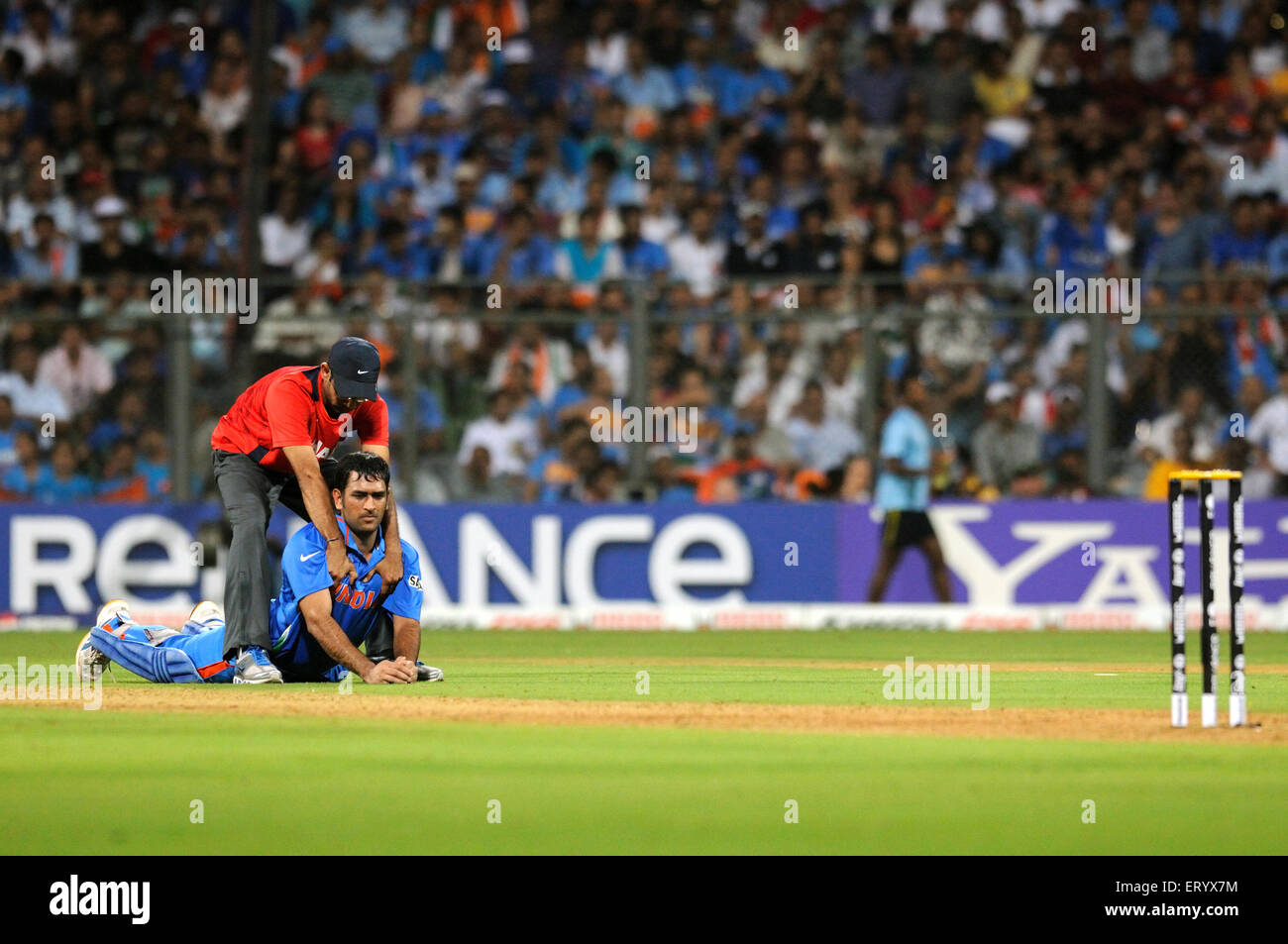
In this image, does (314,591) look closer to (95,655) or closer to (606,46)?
(95,655)

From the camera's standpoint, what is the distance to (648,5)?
73.9 ft

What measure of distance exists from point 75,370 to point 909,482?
290 inches

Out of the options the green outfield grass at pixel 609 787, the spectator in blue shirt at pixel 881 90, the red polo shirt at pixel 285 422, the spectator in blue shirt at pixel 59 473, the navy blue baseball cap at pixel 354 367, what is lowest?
the green outfield grass at pixel 609 787

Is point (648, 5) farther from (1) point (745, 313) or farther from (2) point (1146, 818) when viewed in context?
(2) point (1146, 818)

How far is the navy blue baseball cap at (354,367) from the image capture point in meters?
10.5

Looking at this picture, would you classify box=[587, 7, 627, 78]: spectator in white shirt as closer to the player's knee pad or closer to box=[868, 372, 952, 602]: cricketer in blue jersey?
box=[868, 372, 952, 602]: cricketer in blue jersey

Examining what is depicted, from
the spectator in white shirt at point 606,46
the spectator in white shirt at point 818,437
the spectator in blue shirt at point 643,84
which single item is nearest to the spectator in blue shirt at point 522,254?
the spectator in blue shirt at point 643,84

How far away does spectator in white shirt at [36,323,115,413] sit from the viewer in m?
18.0

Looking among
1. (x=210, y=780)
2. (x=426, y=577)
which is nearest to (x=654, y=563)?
(x=426, y=577)

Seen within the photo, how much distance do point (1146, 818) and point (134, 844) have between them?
3.42 metres

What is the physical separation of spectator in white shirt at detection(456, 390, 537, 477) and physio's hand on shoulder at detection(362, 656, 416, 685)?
7162mm

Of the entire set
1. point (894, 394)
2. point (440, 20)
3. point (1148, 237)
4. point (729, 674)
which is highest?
point (440, 20)

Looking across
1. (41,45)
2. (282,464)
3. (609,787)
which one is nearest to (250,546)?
(282,464)

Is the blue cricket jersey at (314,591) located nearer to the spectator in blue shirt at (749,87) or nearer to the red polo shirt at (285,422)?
the red polo shirt at (285,422)
